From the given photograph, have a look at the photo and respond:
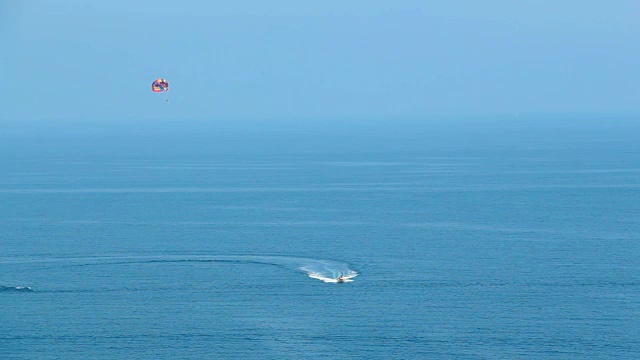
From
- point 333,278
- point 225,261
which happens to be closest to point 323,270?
point 333,278

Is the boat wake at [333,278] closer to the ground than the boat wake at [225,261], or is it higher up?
closer to the ground

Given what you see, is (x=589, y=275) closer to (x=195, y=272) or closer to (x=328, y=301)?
(x=328, y=301)

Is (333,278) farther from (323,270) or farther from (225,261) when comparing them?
(225,261)

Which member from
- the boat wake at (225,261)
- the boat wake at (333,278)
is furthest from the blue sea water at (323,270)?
the boat wake at (333,278)

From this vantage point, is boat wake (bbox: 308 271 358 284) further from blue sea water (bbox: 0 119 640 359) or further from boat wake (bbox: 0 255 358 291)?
blue sea water (bbox: 0 119 640 359)

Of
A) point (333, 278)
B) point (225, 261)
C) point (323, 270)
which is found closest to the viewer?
point (333, 278)

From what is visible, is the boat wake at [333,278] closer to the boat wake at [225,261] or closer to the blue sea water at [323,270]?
the boat wake at [225,261]

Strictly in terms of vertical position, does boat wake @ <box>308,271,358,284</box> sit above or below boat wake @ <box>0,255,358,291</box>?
below

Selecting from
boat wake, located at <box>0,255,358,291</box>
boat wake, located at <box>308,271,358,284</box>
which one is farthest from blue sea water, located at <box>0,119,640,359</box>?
boat wake, located at <box>308,271,358,284</box>
